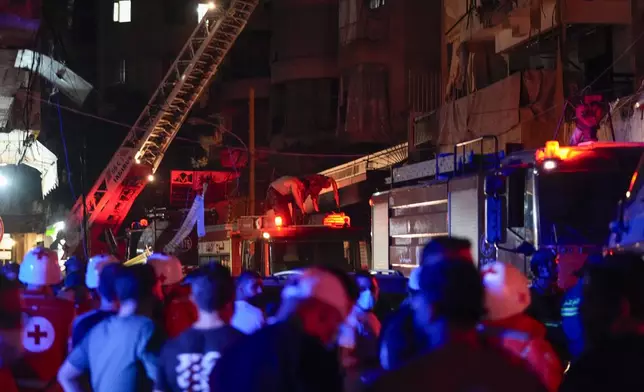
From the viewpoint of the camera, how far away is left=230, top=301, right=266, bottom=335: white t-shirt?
21.4 ft

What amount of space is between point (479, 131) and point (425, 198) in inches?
297

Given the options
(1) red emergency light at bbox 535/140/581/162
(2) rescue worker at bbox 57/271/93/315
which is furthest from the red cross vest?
(1) red emergency light at bbox 535/140/581/162

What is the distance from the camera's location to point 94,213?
112 feet

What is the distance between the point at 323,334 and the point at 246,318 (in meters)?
3.02

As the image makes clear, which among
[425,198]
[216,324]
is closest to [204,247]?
[425,198]

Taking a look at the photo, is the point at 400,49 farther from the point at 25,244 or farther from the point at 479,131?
the point at 25,244

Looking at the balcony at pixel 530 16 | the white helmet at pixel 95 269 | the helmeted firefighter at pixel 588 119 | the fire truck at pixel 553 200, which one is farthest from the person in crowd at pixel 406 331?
the balcony at pixel 530 16

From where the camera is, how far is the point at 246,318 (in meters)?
6.60

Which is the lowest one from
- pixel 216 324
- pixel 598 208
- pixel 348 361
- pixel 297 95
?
pixel 348 361

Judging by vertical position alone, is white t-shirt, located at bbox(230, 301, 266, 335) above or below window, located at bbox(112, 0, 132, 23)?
below

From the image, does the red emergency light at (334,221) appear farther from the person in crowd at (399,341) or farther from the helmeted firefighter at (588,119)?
the person in crowd at (399,341)

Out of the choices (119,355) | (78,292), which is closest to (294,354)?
(119,355)

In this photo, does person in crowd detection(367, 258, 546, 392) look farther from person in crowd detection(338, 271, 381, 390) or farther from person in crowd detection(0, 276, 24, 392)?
person in crowd detection(338, 271, 381, 390)

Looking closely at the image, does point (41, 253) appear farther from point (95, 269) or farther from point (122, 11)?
point (122, 11)
